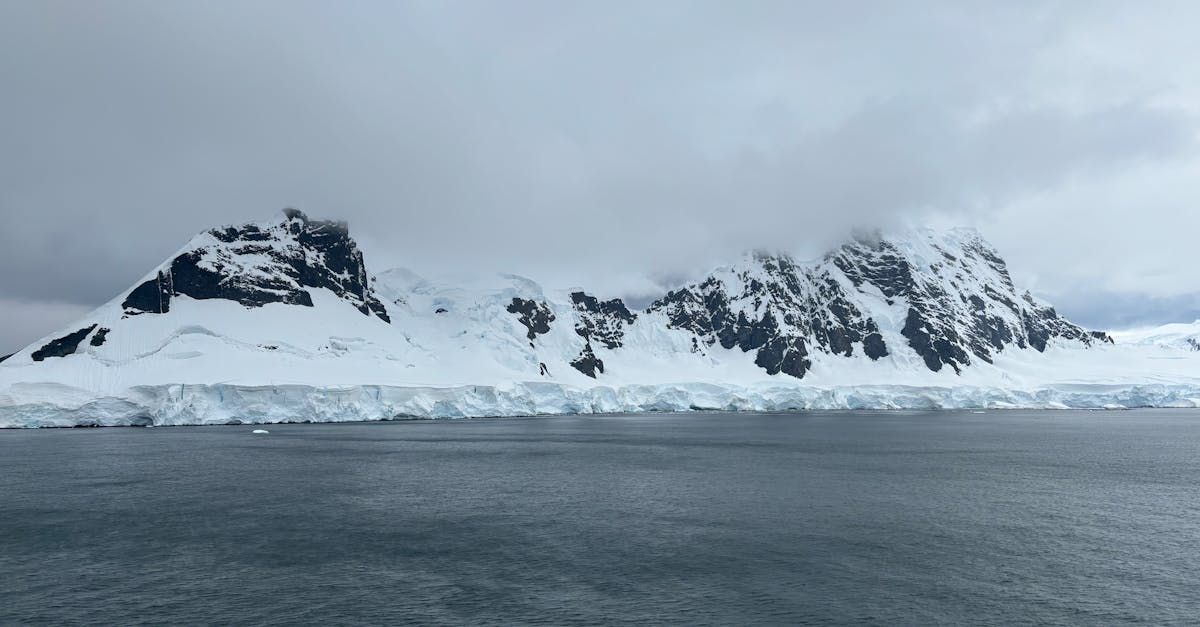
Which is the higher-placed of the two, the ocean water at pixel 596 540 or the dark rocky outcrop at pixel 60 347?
the dark rocky outcrop at pixel 60 347

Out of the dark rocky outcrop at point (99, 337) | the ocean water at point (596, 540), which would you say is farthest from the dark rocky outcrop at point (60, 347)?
the ocean water at point (596, 540)

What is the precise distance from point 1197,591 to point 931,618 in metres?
11.3

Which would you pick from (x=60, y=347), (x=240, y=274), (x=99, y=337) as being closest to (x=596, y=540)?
(x=99, y=337)

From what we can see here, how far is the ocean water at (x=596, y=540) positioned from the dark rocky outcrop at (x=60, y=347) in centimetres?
8392

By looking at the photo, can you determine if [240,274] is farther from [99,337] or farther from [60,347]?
[60,347]

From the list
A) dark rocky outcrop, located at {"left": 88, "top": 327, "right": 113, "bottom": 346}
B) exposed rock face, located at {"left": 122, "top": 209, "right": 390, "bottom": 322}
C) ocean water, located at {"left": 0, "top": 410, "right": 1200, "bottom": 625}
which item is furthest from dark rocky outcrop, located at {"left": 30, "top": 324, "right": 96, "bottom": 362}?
ocean water, located at {"left": 0, "top": 410, "right": 1200, "bottom": 625}

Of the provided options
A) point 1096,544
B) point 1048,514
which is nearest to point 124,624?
point 1096,544

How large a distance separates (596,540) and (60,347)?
146 meters

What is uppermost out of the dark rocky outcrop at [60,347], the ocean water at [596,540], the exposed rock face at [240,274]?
the exposed rock face at [240,274]

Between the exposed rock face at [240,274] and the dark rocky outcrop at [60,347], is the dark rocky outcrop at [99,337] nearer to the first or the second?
the dark rocky outcrop at [60,347]

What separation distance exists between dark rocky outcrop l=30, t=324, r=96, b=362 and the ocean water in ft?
275

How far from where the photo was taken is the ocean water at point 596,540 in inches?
989

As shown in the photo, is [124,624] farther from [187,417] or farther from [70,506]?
[187,417]

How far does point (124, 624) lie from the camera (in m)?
23.3
